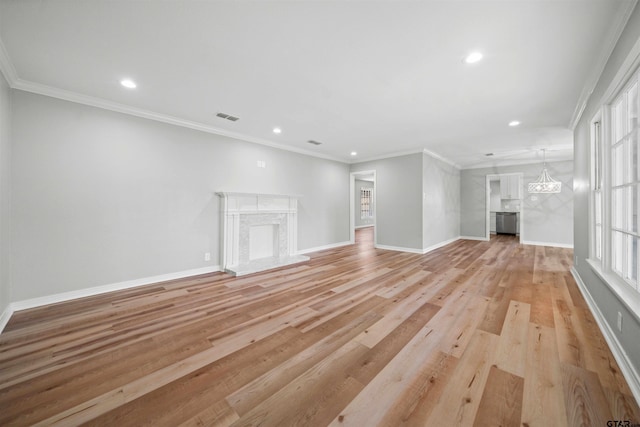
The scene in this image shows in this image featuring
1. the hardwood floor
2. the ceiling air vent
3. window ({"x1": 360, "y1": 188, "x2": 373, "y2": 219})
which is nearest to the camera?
the hardwood floor

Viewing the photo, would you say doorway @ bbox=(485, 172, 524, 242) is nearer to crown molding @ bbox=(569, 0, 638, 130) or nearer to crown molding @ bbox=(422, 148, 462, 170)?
crown molding @ bbox=(422, 148, 462, 170)

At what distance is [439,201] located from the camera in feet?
21.8

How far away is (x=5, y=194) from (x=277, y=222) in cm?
351

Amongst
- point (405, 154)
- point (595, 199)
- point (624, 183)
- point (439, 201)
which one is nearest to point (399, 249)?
point (439, 201)

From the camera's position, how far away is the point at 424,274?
13.0 ft

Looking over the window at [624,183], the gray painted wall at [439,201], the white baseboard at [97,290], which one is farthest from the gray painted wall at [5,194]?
A: the gray painted wall at [439,201]

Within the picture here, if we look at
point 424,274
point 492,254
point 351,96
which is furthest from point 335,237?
point 351,96

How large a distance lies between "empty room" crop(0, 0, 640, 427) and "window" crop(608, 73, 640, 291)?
20mm

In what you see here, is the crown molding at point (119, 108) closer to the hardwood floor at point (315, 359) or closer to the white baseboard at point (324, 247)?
the hardwood floor at point (315, 359)

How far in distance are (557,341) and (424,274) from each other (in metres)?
1.98

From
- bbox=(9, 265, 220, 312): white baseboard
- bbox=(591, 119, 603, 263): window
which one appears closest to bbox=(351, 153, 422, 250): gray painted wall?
bbox=(591, 119, 603, 263): window

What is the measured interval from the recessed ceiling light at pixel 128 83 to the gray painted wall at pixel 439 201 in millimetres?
5574

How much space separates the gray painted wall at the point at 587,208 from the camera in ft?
5.12

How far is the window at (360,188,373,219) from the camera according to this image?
1179 cm
